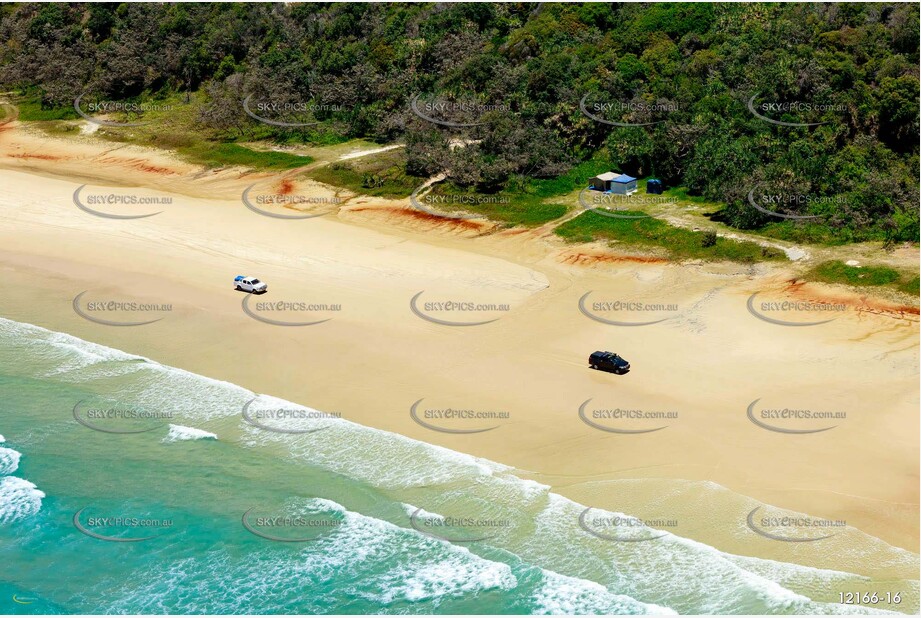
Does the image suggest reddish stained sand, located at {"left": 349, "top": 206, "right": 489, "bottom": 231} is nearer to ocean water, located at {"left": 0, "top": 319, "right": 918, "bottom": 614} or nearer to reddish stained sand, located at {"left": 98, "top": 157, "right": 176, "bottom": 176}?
reddish stained sand, located at {"left": 98, "top": 157, "right": 176, "bottom": 176}

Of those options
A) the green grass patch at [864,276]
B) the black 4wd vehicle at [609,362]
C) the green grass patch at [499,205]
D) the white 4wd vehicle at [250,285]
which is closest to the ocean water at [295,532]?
the black 4wd vehicle at [609,362]

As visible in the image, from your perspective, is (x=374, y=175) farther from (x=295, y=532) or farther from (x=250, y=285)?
(x=295, y=532)

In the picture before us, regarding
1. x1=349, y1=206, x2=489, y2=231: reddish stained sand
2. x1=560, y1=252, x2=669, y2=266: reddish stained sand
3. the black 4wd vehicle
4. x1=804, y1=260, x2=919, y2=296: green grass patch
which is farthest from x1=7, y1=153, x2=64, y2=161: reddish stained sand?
x1=804, y1=260, x2=919, y2=296: green grass patch

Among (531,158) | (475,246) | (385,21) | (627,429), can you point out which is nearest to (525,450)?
(627,429)

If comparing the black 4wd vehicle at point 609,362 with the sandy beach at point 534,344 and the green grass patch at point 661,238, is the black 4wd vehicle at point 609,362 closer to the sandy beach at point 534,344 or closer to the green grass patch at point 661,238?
the sandy beach at point 534,344

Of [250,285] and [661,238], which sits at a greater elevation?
[661,238]

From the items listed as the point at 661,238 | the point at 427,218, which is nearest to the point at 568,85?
the point at 427,218
